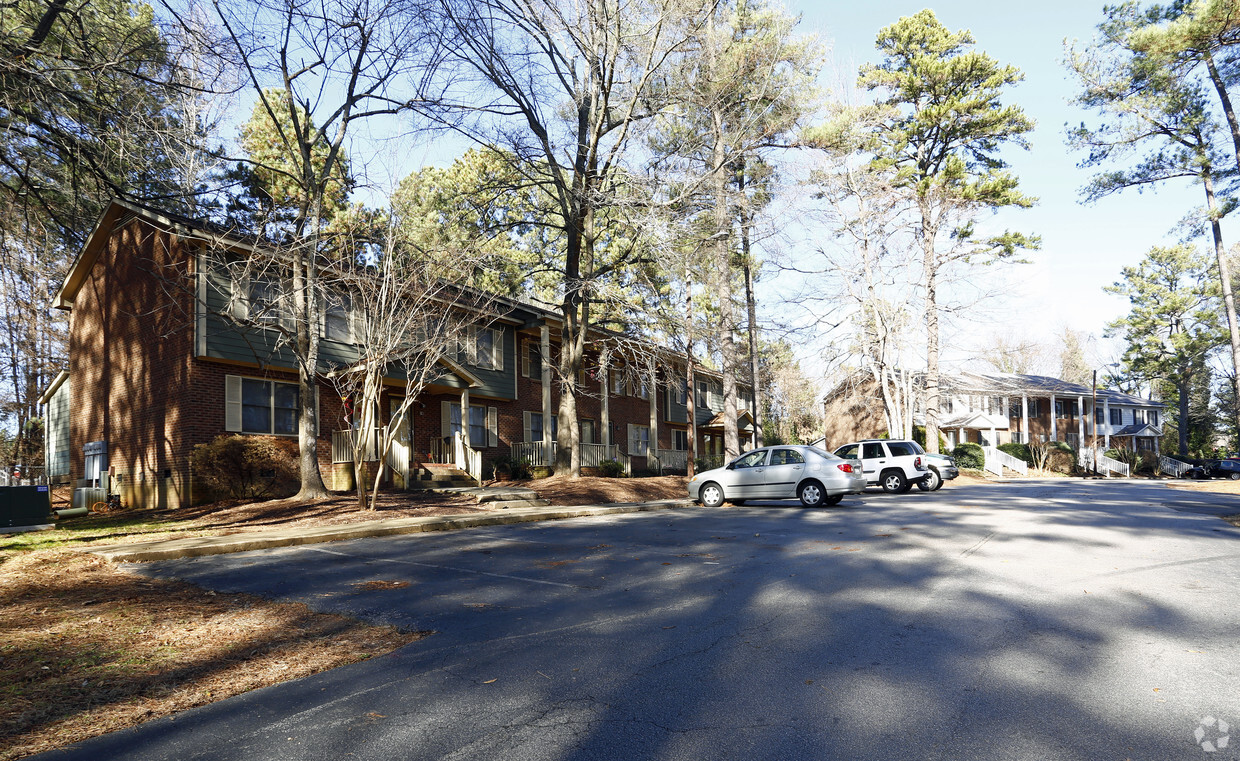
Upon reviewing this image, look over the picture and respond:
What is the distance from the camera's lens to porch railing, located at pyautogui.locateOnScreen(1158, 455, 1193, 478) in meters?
48.4

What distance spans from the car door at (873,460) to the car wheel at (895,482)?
27 centimetres

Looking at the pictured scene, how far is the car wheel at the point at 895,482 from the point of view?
24438mm

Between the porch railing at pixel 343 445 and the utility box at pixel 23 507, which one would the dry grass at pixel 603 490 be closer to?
the porch railing at pixel 343 445

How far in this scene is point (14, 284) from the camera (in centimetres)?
2573

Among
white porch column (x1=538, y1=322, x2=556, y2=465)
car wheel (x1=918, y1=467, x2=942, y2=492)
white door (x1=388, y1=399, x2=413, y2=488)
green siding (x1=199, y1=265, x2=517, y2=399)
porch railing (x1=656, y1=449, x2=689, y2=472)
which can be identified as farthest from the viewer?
porch railing (x1=656, y1=449, x2=689, y2=472)

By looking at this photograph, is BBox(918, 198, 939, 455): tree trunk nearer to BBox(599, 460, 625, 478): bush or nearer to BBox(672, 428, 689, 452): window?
BBox(672, 428, 689, 452): window

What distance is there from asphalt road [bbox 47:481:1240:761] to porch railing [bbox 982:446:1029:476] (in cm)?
3472

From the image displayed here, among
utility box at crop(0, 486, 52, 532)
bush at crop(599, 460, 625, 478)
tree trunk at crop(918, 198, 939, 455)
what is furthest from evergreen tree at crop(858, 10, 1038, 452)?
utility box at crop(0, 486, 52, 532)

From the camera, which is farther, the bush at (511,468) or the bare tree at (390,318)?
the bush at (511,468)

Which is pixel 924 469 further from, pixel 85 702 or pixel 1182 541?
pixel 85 702

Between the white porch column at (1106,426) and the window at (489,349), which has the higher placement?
the window at (489,349)

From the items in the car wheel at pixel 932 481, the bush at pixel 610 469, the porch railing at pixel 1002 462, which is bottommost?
the porch railing at pixel 1002 462

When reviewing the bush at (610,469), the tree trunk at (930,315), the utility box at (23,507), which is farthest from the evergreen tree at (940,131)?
the utility box at (23,507)

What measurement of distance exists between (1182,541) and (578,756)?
432 inches
